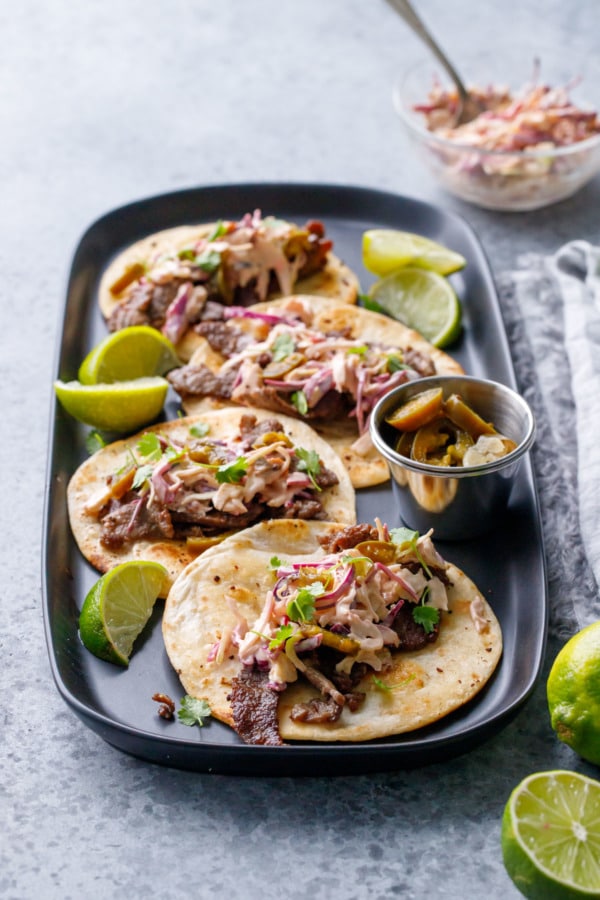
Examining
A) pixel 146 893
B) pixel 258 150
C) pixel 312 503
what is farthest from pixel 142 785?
pixel 258 150

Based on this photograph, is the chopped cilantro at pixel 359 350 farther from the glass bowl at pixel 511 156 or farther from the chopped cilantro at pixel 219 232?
the glass bowl at pixel 511 156

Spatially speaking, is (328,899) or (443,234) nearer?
(328,899)

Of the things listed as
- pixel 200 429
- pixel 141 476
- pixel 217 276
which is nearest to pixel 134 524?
pixel 141 476

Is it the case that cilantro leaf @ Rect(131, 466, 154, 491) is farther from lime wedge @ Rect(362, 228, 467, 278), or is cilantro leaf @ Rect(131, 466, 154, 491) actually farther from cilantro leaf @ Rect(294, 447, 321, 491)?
lime wedge @ Rect(362, 228, 467, 278)

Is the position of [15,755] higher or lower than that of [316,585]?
lower

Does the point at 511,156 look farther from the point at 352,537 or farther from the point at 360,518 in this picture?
the point at 352,537

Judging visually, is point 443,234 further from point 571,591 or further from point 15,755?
point 15,755

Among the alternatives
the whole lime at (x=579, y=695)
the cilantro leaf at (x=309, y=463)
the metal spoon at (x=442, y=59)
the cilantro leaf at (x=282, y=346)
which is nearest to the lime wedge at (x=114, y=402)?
the cilantro leaf at (x=282, y=346)
